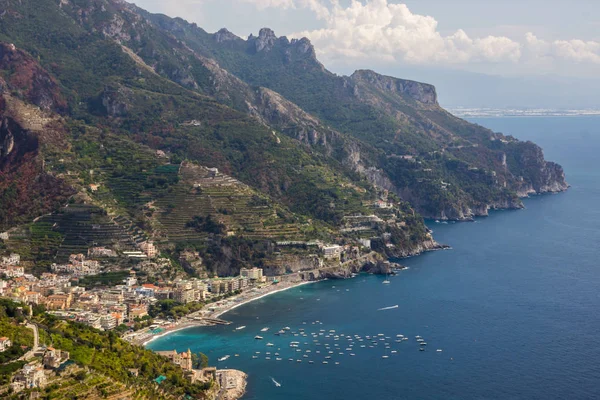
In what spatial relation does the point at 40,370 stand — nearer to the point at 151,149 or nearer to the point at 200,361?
the point at 200,361

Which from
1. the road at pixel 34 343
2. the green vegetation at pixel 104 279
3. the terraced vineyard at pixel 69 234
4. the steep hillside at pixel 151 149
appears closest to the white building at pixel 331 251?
the steep hillside at pixel 151 149

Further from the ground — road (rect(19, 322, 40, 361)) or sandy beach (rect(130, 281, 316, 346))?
road (rect(19, 322, 40, 361))

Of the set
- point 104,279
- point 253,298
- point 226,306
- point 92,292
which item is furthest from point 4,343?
point 253,298

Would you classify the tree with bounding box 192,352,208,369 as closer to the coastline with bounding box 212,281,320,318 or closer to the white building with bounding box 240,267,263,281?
the coastline with bounding box 212,281,320,318

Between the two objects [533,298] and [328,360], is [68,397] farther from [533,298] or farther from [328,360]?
[533,298]

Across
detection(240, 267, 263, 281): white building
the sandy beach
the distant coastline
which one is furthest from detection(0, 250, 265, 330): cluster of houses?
detection(240, 267, 263, 281): white building
